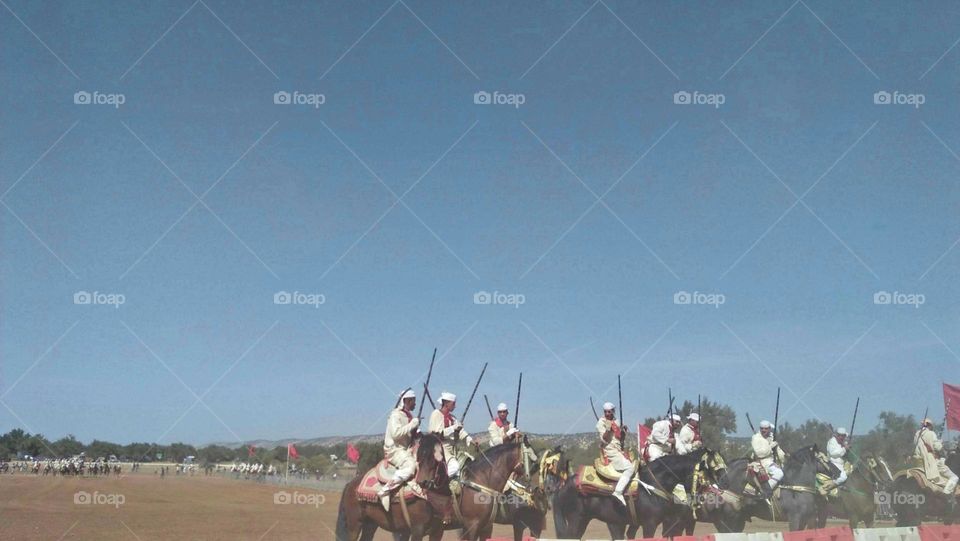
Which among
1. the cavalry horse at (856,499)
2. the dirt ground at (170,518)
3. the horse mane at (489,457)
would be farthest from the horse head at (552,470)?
the cavalry horse at (856,499)

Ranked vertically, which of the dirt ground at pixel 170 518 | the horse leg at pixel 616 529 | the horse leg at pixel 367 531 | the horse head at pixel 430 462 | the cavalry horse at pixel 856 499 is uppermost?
the horse head at pixel 430 462

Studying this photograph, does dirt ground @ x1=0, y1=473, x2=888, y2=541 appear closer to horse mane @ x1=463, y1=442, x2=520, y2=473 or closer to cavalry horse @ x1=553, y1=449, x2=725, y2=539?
cavalry horse @ x1=553, y1=449, x2=725, y2=539

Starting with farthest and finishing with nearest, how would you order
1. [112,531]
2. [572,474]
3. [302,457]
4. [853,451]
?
[302,457]
[112,531]
[853,451]
[572,474]

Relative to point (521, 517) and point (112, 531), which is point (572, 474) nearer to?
point (521, 517)

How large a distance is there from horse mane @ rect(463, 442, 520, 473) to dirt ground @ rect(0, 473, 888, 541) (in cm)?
742

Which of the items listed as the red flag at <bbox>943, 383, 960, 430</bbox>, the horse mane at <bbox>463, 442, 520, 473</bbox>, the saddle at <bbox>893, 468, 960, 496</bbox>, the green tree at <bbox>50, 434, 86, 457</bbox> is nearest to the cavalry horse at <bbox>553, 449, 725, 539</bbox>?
the horse mane at <bbox>463, 442, 520, 473</bbox>

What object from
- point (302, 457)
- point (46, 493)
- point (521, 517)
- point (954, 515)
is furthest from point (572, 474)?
point (302, 457)

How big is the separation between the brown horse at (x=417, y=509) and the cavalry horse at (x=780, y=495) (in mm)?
6242

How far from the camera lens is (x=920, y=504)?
2155cm

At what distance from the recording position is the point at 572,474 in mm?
18359

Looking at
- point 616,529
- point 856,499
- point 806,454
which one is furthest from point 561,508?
point 856,499

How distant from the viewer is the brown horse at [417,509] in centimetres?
1445

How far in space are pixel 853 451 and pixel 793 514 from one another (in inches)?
135

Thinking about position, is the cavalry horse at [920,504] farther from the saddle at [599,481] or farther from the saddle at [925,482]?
the saddle at [599,481]
